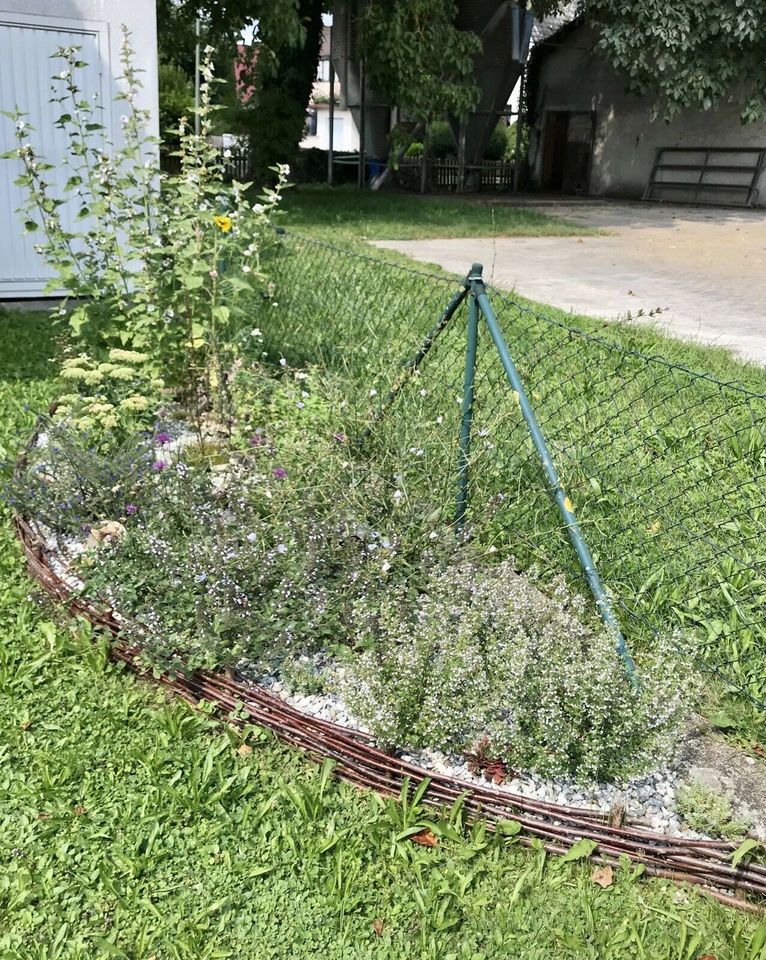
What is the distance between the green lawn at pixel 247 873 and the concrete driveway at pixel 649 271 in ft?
13.0

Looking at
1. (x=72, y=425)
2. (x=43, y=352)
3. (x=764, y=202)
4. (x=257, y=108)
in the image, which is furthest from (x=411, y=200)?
(x=72, y=425)

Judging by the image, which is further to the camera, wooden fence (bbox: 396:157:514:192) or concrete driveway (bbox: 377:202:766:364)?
wooden fence (bbox: 396:157:514:192)

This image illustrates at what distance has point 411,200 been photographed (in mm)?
19922

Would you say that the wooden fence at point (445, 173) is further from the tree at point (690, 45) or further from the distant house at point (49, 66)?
the distant house at point (49, 66)

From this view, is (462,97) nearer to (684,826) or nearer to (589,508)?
(589,508)

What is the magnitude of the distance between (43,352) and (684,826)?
17.6ft

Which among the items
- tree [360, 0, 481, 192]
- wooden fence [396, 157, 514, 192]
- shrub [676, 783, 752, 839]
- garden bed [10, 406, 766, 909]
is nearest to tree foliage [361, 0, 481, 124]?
tree [360, 0, 481, 192]

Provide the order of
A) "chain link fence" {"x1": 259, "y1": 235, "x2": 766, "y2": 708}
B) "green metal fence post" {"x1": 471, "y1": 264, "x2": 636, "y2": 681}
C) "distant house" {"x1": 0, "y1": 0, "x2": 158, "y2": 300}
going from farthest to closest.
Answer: "distant house" {"x1": 0, "y1": 0, "x2": 158, "y2": 300}
"chain link fence" {"x1": 259, "y1": 235, "x2": 766, "y2": 708}
"green metal fence post" {"x1": 471, "y1": 264, "x2": 636, "y2": 681}

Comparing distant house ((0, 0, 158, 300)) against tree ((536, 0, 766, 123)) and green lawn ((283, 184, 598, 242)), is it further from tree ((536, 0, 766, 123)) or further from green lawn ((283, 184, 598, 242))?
tree ((536, 0, 766, 123))

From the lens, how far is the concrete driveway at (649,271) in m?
8.05

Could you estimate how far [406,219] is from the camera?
51.4 ft

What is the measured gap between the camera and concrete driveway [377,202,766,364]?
8.05 m

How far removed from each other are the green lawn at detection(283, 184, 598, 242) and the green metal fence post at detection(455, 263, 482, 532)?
8.78m

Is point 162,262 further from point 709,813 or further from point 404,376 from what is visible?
point 709,813
